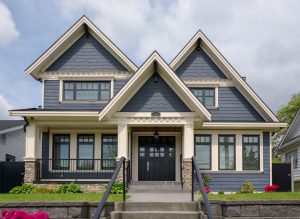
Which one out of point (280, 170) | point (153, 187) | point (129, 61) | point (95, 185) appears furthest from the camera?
point (280, 170)

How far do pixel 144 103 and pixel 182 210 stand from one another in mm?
8714

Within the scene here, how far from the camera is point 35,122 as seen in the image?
19797mm

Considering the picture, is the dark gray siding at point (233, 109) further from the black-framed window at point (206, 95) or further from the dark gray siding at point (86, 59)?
the dark gray siding at point (86, 59)

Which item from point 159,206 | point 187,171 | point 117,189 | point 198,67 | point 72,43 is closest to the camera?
point 159,206

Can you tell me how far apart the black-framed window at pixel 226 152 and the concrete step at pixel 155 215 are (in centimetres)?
1152

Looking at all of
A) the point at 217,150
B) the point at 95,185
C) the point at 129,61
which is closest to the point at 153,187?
the point at 95,185

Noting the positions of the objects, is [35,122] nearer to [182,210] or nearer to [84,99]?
[84,99]

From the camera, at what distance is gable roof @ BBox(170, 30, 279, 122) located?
21.0m

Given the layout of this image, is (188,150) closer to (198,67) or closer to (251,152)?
(251,152)

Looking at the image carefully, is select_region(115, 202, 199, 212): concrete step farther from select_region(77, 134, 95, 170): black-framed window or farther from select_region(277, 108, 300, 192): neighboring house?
select_region(277, 108, 300, 192): neighboring house

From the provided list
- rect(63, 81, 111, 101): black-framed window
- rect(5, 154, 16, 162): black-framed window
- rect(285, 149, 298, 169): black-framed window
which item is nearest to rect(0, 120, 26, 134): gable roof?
rect(5, 154, 16, 162): black-framed window

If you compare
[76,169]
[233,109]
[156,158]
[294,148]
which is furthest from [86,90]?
[294,148]

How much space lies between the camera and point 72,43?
21.5 metres

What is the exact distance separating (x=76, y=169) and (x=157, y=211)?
1078cm
